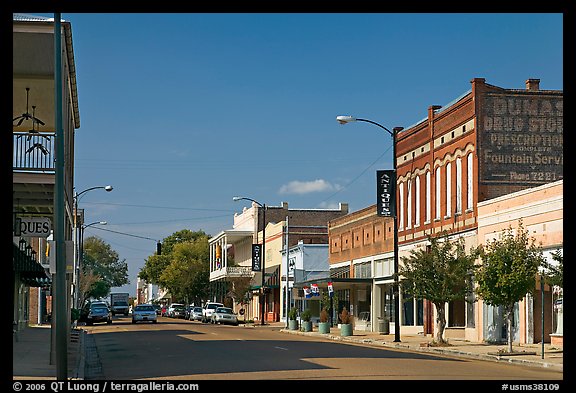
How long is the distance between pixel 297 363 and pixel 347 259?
4146 cm

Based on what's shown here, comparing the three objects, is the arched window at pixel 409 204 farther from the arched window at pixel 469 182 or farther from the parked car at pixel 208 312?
the parked car at pixel 208 312

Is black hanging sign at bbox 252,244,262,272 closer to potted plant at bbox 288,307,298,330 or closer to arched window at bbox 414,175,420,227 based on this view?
potted plant at bbox 288,307,298,330

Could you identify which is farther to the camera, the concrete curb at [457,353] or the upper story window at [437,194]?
the upper story window at [437,194]

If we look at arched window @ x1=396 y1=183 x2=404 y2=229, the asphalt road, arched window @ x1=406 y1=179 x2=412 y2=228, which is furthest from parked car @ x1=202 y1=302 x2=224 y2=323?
the asphalt road

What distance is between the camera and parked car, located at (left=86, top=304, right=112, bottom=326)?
2739 inches

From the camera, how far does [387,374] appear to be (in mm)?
21094

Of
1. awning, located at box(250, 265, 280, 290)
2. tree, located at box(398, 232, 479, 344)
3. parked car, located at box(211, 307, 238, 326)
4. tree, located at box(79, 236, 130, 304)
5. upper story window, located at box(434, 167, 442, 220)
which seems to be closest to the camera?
tree, located at box(398, 232, 479, 344)

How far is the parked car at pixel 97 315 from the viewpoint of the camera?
228ft

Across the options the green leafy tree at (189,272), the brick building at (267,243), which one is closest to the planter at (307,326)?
the brick building at (267,243)

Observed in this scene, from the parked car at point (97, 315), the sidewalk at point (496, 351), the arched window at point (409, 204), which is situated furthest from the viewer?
the parked car at point (97, 315)

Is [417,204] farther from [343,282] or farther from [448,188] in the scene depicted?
[343,282]

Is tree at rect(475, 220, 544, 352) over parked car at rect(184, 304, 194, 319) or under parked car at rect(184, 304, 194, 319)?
over
